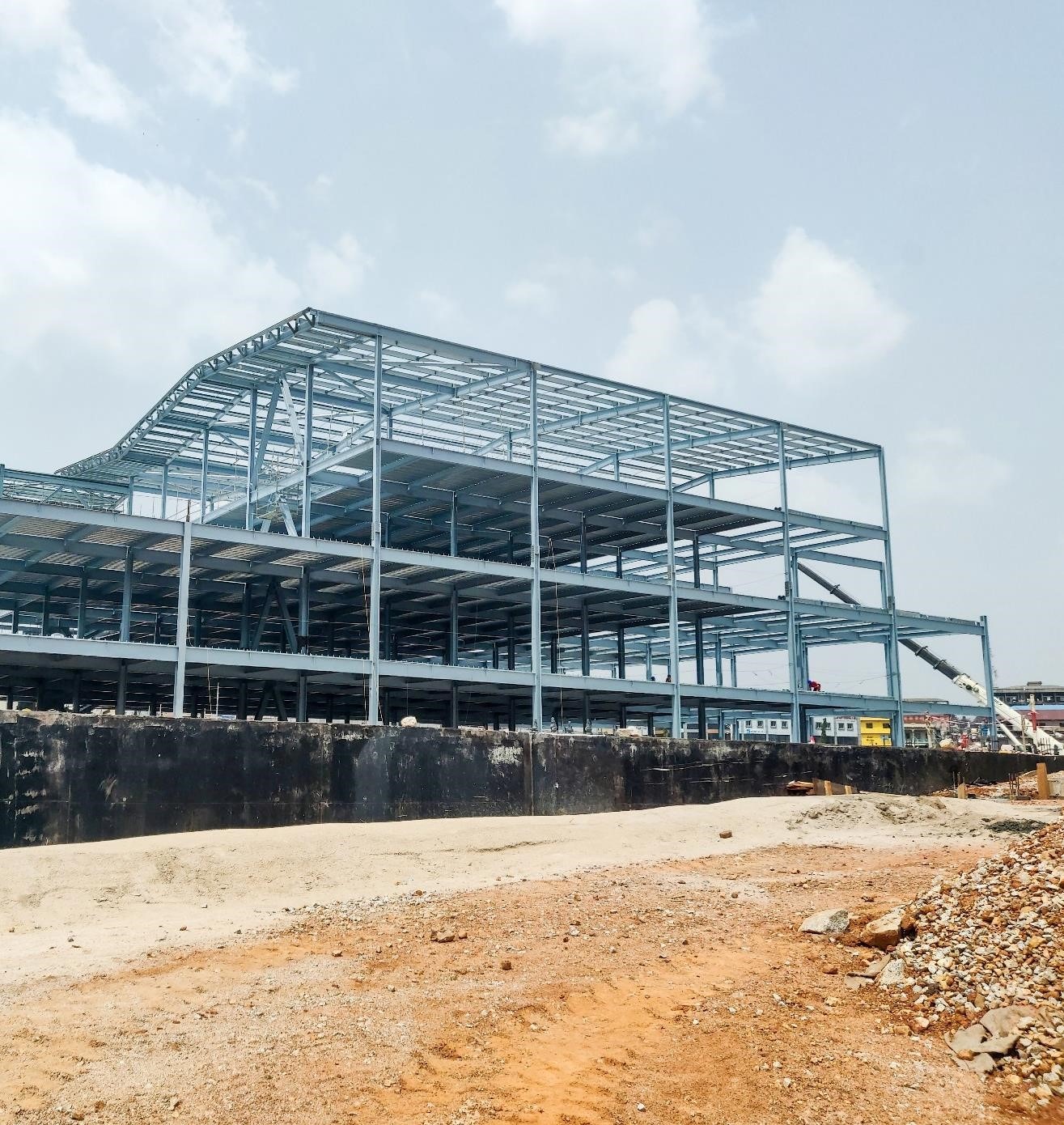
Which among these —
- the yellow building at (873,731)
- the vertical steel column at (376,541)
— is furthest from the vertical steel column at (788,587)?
the vertical steel column at (376,541)

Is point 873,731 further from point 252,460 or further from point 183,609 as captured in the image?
point 183,609

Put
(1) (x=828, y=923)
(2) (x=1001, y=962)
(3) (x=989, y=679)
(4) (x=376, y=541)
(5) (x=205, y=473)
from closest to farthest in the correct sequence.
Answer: (2) (x=1001, y=962) → (1) (x=828, y=923) → (4) (x=376, y=541) → (5) (x=205, y=473) → (3) (x=989, y=679)

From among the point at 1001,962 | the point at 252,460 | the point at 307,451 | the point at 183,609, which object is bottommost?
the point at 1001,962

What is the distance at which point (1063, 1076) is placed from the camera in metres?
8.12

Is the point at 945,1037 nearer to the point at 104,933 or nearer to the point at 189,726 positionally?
the point at 104,933

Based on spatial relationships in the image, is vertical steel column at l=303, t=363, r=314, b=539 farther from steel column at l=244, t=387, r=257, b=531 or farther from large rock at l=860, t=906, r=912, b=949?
large rock at l=860, t=906, r=912, b=949

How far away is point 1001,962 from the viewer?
31.4 ft

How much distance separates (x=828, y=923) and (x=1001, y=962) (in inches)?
103

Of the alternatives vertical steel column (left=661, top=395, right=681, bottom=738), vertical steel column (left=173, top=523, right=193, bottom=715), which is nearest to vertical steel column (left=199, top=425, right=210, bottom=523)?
vertical steel column (left=173, top=523, right=193, bottom=715)

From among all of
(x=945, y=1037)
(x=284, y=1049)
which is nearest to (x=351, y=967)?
(x=284, y=1049)

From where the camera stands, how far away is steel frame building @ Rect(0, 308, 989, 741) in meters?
32.6

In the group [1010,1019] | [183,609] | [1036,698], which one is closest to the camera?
[1010,1019]

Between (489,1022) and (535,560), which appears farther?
(535,560)

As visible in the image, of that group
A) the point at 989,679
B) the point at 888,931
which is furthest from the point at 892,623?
the point at 888,931
